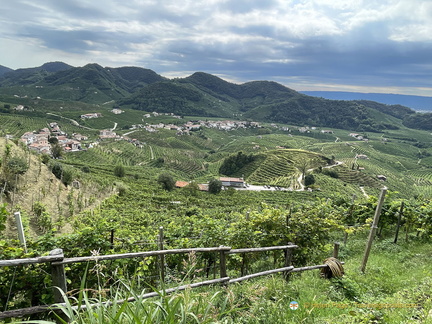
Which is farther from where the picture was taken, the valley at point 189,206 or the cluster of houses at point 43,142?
the cluster of houses at point 43,142

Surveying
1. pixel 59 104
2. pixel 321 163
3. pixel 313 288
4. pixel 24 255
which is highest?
pixel 59 104

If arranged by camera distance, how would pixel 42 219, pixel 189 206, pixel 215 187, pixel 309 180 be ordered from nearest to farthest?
pixel 42 219, pixel 189 206, pixel 215 187, pixel 309 180

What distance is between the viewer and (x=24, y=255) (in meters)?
4.09

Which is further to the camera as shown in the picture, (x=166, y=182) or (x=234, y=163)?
(x=234, y=163)

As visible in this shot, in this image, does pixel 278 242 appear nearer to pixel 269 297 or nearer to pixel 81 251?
pixel 269 297

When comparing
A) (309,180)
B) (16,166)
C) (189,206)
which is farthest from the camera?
(309,180)

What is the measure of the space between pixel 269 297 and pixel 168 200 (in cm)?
3091

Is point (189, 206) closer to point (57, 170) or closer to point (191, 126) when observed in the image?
point (57, 170)

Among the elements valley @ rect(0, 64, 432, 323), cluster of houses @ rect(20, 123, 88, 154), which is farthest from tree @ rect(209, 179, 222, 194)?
cluster of houses @ rect(20, 123, 88, 154)

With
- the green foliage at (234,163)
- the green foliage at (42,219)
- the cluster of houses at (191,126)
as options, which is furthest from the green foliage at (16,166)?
the cluster of houses at (191,126)

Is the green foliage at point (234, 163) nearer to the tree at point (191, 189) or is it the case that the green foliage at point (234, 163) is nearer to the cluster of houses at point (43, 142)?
the tree at point (191, 189)

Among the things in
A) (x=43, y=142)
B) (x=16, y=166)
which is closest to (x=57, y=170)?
(x=16, y=166)

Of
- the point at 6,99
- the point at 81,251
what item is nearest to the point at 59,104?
the point at 6,99

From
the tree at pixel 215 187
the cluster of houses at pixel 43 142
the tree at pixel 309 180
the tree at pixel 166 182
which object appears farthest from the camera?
the cluster of houses at pixel 43 142
